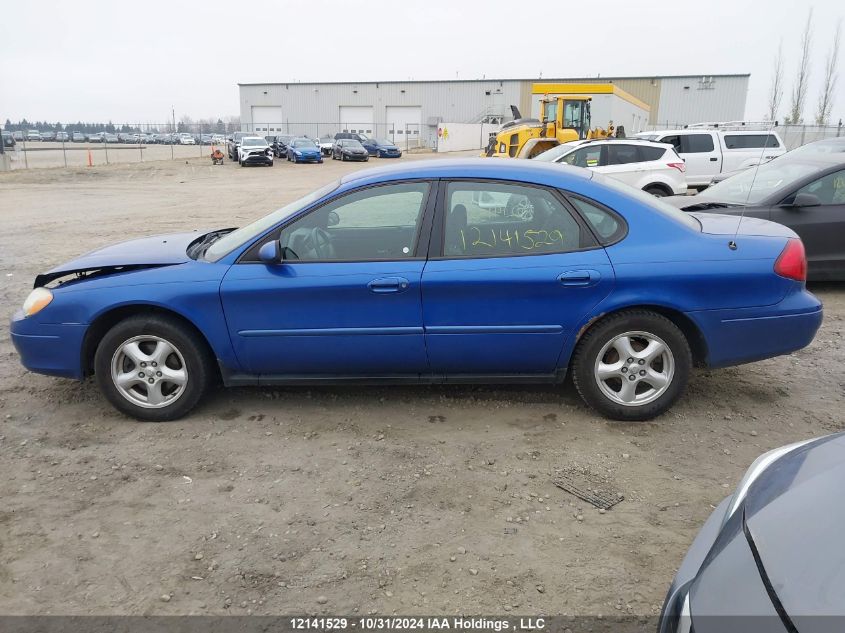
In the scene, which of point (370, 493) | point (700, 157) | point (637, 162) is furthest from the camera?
point (700, 157)

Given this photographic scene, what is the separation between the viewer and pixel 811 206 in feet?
22.5

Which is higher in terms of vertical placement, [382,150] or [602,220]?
[382,150]

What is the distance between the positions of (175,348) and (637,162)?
11196 mm

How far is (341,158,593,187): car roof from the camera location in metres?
4.13

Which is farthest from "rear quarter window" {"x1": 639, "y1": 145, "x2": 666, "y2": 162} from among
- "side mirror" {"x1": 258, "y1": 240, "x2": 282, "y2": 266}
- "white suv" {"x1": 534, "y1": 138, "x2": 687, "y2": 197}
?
"side mirror" {"x1": 258, "y1": 240, "x2": 282, "y2": 266}

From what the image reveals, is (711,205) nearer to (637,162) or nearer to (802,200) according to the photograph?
(802,200)

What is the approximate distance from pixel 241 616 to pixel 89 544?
0.96 meters

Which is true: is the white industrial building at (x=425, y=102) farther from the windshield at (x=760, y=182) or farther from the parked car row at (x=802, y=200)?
the parked car row at (x=802, y=200)

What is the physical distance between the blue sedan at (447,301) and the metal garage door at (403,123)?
2376 inches

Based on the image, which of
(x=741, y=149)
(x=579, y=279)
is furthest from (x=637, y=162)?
(x=579, y=279)

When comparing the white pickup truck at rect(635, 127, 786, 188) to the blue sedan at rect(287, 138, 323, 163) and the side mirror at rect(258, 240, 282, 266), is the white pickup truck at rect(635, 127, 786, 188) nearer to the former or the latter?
the side mirror at rect(258, 240, 282, 266)

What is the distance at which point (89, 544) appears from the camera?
3.06 metres

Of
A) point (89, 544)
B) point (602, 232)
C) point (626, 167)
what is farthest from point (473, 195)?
point (626, 167)

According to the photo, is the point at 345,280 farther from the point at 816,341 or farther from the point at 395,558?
the point at 816,341
